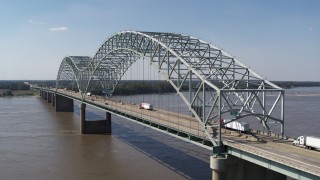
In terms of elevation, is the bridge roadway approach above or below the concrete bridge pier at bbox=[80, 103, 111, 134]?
above

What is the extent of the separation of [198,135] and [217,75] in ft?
26.2

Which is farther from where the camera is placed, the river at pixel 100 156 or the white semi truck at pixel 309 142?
the river at pixel 100 156

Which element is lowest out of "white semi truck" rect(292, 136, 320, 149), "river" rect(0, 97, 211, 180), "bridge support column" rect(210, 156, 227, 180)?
"river" rect(0, 97, 211, 180)

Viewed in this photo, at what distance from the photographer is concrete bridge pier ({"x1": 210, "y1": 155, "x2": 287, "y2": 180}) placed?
26922mm

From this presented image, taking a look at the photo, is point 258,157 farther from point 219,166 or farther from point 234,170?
point 234,170

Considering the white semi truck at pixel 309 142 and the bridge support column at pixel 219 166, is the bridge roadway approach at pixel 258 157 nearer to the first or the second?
the bridge support column at pixel 219 166

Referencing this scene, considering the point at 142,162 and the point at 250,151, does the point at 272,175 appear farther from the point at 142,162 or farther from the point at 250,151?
the point at 142,162

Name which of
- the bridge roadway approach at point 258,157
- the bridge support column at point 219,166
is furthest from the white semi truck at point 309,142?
the bridge support column at point 219,166

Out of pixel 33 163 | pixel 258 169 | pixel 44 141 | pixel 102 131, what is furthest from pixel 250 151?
pixel 102 131

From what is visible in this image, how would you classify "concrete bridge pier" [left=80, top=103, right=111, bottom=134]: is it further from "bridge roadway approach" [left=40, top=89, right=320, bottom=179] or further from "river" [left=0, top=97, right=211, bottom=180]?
"bridge roadway approach" [left=40, top=89, right=320, bottom=179]

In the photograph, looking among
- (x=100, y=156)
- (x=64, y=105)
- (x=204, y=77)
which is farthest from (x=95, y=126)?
(x=64, y=105)

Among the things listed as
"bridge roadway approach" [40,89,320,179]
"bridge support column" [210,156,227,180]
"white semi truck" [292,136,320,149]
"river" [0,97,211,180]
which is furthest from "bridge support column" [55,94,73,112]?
"white semi truck" [292,136,320,149]

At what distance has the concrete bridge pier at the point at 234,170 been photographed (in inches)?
1060

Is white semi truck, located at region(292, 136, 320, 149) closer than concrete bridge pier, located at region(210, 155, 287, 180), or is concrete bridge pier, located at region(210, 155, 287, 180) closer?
white semi truck, located at region(292, 136, 320, 149)
